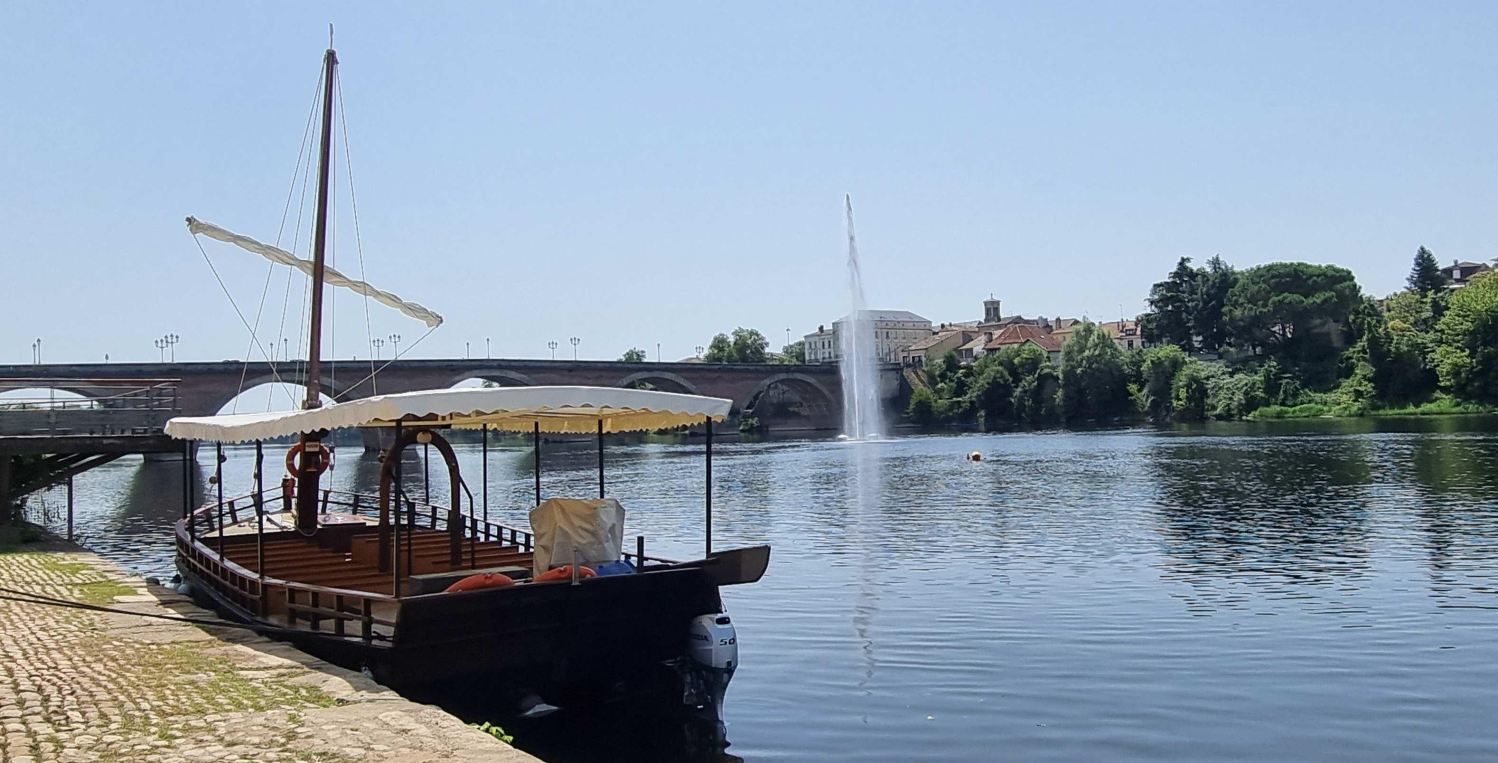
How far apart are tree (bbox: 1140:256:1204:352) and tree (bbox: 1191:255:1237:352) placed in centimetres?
64

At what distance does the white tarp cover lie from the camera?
12562 millimetres

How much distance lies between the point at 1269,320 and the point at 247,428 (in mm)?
102275

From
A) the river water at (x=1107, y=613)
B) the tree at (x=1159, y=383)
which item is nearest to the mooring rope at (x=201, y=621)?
the river water at (x=1107, y=613)

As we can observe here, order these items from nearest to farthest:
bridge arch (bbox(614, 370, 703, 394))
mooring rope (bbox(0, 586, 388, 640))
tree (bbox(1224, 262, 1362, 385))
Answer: mooring rope (bbox(0, 586, 388, 640)) → bridge arch (bbox(614, 370, 703, 394)) → tree (bbox(1224, 262, 1362, 385))

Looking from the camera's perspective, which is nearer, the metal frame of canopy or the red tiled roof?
the metal frame of canopy

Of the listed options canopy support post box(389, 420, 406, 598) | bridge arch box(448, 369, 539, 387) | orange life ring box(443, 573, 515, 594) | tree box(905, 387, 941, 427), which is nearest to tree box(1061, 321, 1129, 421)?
tree box(905, 387, 941, 427)

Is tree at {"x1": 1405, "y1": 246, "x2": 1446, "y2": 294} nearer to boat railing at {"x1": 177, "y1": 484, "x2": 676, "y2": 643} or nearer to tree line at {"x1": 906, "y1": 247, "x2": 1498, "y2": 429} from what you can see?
tree line at {"x1": 906, "y1": 247, "x2": 1498, "y2": 429}

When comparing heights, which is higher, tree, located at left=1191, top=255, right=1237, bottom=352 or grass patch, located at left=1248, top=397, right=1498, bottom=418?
tree, located at left=1191, top=255, right=1237, bottom=352

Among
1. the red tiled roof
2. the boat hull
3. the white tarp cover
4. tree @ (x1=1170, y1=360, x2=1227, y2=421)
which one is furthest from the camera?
the red tiled roof

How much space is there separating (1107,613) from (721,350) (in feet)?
468

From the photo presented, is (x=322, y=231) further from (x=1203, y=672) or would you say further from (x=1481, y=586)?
(x=1481, y=586)

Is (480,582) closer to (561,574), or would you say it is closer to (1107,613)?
(561,574)

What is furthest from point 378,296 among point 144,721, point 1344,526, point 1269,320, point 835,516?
point 1269,320

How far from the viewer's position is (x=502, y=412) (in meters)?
13.0
